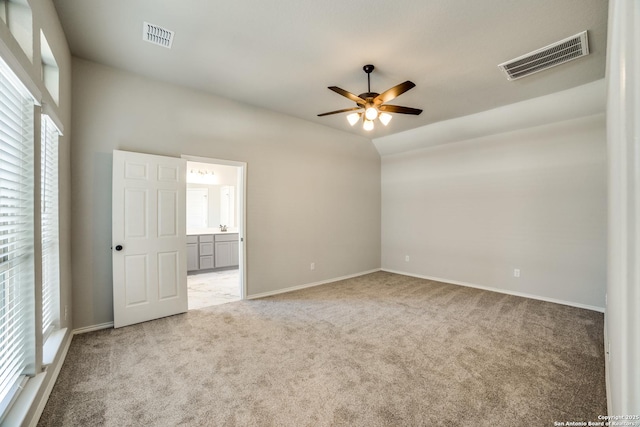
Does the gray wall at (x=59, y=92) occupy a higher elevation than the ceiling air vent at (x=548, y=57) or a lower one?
lower

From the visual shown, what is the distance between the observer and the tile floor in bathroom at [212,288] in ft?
13.8

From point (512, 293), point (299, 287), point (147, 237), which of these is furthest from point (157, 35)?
point (512, 293)

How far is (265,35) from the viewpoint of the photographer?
263 centimetres

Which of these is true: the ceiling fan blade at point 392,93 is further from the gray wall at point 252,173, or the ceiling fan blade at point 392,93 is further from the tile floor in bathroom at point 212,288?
the tile floor in bathroom at point 212,288

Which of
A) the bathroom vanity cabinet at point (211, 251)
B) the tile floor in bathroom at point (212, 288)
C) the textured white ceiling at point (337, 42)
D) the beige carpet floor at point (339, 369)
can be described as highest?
the textured white ceiling at point (337, 42)

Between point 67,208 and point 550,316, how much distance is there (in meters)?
5.76

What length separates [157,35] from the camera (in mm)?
2645

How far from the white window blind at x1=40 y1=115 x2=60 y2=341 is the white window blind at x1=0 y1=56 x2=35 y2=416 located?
63 centimetres

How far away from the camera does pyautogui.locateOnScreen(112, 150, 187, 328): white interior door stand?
3.19m

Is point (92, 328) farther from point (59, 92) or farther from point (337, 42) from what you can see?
point (337, 42)

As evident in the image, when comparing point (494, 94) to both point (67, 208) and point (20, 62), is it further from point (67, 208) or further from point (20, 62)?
point (67, 208)

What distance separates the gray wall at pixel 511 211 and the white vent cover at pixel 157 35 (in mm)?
4708

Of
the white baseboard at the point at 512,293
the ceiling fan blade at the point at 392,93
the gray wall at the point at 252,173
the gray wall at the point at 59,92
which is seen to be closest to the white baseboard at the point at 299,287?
the gray wall at the point at 252,173

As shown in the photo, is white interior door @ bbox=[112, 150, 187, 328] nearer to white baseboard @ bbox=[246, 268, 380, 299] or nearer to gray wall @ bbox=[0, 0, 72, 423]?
gray wall @ bbox=[0, 0, 72, 423]
